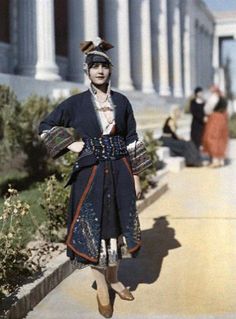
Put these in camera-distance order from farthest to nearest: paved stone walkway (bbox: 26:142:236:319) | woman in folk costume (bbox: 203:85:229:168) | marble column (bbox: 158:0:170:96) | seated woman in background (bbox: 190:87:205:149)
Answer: marble column (bbox: 158:0:170:96), seated woman in background (bbox: 190:87:205:149), woman in folk costume (bbox: 203:85:229:168), paved stone walkway (bbox: 26:142:236:319)

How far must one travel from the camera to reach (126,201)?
14.3 feet

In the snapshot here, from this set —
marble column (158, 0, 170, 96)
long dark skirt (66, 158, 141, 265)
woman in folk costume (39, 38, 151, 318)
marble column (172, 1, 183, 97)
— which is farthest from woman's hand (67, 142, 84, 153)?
marble column (172, 1, 183, 97)

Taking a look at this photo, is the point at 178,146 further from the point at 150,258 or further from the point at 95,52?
the point at 95,52

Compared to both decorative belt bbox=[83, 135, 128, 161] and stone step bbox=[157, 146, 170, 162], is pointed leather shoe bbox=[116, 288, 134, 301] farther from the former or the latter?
stone step bbox=[157, 146, 170, 162]

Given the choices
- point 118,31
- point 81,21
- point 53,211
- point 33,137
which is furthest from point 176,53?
point 53,211

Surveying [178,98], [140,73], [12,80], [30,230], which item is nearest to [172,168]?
[12,80]

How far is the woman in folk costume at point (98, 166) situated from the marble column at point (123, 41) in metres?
20.2

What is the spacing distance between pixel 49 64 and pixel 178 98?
19.0m

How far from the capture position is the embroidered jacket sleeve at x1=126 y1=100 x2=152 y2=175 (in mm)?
4426

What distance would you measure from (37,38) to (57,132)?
43.0 feet

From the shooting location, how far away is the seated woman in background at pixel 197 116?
15070 millimetres

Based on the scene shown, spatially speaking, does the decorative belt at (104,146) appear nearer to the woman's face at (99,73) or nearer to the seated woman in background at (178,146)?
the woman's face at (99,73)

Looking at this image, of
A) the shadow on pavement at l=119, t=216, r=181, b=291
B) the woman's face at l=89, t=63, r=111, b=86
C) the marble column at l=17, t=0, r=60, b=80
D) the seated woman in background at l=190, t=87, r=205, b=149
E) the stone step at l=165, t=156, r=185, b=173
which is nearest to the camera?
the woman's face at l=89, t=63, r=111, b=86

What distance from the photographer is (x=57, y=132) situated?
170 inches
